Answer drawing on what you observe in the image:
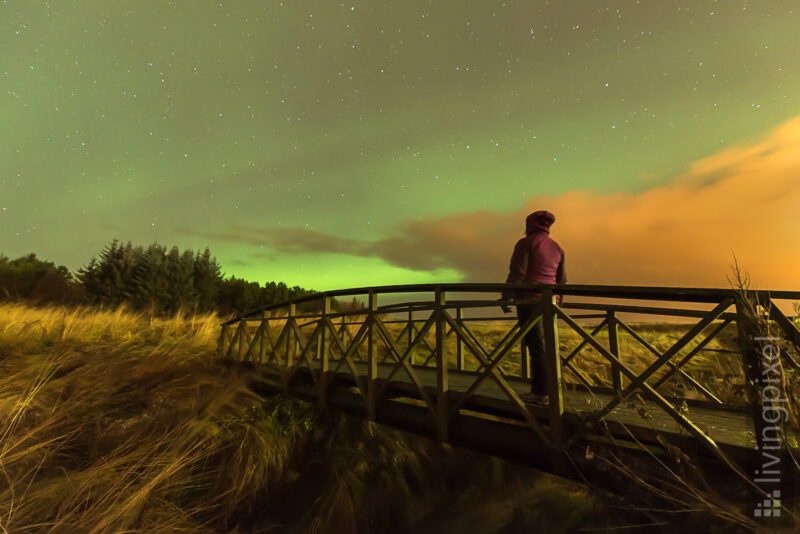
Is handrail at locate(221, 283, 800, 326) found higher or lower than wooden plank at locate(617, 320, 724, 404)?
higher

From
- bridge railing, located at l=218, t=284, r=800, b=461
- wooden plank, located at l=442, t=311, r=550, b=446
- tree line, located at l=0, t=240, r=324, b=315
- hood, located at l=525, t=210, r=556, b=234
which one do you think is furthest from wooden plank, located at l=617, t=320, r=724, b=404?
tree line, located at l=0, t=240, r=324, b=315

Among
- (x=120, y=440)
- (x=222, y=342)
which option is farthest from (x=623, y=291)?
(x=222, y=342)

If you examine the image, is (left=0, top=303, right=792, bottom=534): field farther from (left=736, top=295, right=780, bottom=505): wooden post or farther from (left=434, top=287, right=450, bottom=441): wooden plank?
(left=434, top=287, right=450, bottom=441): wooden plank

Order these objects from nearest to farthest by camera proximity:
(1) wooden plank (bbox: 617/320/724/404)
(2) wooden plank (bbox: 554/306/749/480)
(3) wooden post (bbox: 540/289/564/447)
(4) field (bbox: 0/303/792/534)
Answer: (2) wooden plank (bbox: 554/306/749/480), (1) wooden plank (bbox: 617/320/724/404), (3) wooden post (bbox: 540/289/564/447), (4) field (bbox: 0/303/792/534)

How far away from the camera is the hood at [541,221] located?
12.6 feet

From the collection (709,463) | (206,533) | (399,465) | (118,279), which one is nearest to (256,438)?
(206,533)

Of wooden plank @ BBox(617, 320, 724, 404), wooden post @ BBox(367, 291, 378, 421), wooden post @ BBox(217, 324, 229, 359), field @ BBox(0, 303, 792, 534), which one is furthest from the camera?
wooden post @ BBox(217, 324, 229, 359)

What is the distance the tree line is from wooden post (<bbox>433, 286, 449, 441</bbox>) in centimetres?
1895

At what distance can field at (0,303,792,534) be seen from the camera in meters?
3.40

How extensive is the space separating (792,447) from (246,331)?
7991 millimetres

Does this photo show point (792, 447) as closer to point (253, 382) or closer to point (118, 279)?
point (253, 382)

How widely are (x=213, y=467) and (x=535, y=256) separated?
4.75 m

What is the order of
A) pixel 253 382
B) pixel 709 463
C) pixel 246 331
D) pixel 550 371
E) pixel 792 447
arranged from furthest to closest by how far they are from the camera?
pixel 246 331 → pixel 253 382 → pixel 550 371 → pixel 709 463 → pixel 792 447

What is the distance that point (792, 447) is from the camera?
2098 mm
